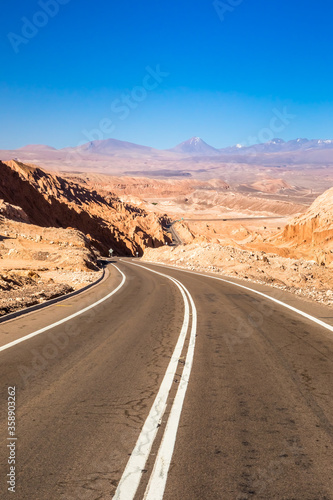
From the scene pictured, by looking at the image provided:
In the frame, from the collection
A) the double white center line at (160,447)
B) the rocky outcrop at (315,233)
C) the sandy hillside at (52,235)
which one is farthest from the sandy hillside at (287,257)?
the double white center line at (160,447)

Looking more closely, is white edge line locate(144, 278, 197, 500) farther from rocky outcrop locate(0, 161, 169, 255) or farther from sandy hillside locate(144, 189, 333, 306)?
rocky outcrop locate(0, 161, 169, 255)

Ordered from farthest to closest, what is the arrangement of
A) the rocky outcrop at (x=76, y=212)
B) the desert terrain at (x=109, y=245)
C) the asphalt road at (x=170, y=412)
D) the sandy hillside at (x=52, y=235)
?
the rocky outcrop at (x=76, y=212)
the desert terrain at (x=109, y=245)
the sandy hillside at (x=52, y=235)
the asphalt road at (x=170, y=412)

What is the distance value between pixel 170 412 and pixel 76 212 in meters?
75.4

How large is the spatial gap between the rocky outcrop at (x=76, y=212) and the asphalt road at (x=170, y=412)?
176 ft

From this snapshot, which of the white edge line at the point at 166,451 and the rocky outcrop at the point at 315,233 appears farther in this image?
the rocky outcrop at the point at 315,233

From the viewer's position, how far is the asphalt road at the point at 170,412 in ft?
11.0

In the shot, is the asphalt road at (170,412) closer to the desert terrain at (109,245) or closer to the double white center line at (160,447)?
the double white center line at (160,447)

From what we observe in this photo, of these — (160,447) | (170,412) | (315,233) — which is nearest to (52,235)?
(315,233)

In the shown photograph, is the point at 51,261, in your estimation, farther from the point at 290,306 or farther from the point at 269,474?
the point at 269,474

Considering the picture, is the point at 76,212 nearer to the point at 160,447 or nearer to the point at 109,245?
the point at 109,245

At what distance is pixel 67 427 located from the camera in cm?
435

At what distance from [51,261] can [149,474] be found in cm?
3387

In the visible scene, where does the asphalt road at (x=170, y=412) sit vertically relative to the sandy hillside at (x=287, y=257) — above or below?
above

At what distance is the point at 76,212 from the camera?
7750 centimetres
